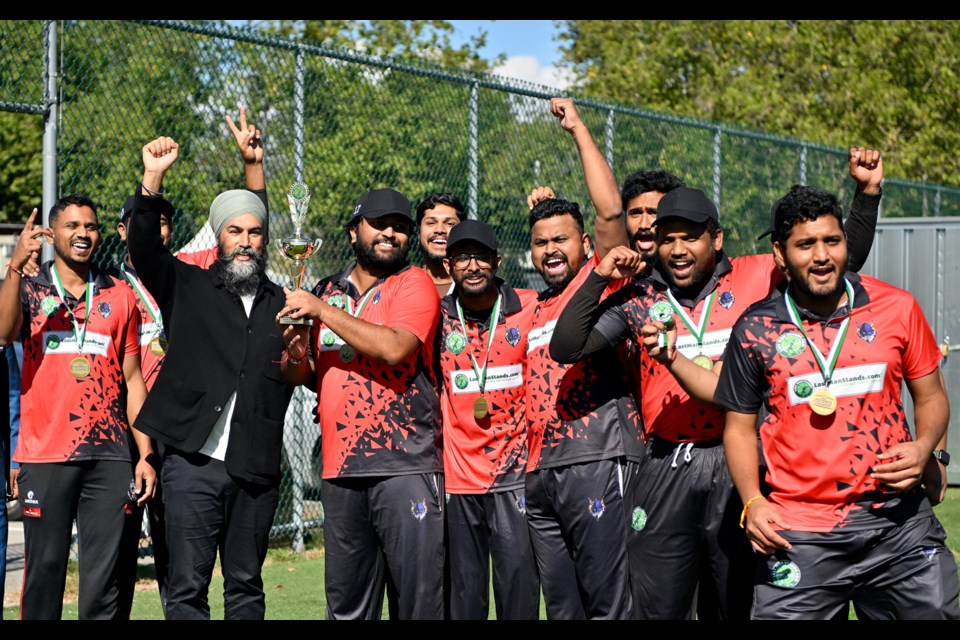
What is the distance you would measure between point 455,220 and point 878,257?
817 centimetres

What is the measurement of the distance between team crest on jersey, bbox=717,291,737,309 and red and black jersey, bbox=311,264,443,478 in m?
1.34

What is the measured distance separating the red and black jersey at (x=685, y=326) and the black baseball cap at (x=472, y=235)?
763 mm

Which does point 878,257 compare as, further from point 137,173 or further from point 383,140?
point 137,173

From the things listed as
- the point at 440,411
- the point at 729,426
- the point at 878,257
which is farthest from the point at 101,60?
the point at 878,257

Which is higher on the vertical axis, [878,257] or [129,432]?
[878,257]

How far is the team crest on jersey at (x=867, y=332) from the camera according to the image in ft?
15.1

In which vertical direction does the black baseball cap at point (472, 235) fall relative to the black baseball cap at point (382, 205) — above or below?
below

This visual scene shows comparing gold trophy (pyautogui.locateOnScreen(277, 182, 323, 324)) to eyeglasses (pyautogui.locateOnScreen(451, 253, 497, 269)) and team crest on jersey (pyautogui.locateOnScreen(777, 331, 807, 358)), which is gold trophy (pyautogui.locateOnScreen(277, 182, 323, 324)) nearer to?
eyeglasses (pyautogui.locateOnScreen(451, 253, 497, 269))

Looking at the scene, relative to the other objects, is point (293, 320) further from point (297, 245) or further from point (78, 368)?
point (78, 368)

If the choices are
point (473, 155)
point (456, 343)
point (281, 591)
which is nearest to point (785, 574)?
point (456, 343)

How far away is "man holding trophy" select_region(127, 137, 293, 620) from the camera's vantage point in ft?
18.6

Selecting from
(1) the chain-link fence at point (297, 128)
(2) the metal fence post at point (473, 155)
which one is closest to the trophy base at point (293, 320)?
(1) the chain-link fence at point (297, 128)

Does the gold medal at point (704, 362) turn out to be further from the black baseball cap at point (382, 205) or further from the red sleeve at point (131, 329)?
the red sleeve at point (131, 329)

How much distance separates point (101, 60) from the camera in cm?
843
